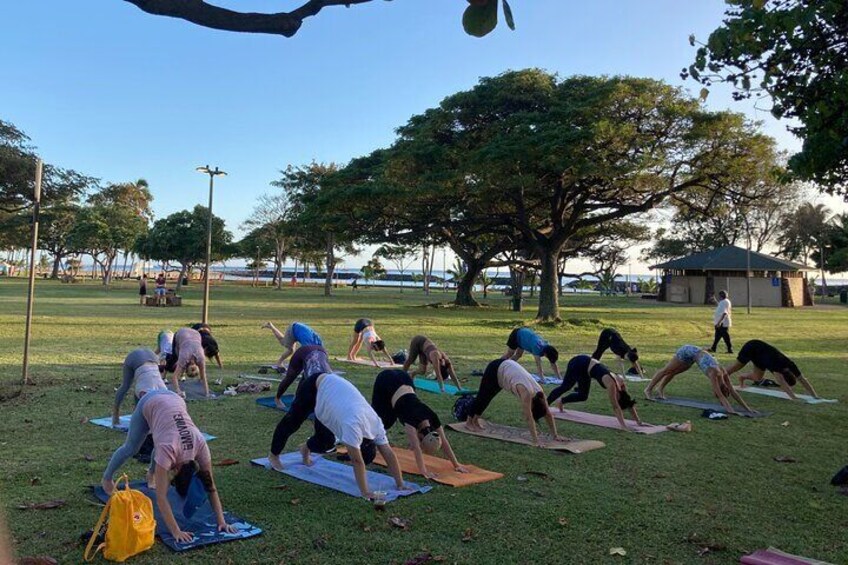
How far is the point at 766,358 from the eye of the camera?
10742mm

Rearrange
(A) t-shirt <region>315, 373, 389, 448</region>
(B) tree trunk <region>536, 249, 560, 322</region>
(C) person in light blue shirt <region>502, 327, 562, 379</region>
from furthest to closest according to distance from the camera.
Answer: (B) tree trunk <region>536, 249, 560, 322</region>
(C) person in light blue shirt <region>502, 327, 562, 379</region>
(A) t-shirt <region>315, 373, 389, 448</region>

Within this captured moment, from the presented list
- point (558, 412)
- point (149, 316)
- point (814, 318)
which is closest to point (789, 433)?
point (558, 412)

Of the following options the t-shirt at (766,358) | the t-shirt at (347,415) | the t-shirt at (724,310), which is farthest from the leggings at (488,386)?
the t-shirt at (724,310)

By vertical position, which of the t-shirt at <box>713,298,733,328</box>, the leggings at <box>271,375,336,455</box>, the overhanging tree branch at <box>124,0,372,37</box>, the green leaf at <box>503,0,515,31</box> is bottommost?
the leggings at <box>271,375,336,455</box>

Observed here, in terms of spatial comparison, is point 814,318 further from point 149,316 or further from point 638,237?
point 149,316

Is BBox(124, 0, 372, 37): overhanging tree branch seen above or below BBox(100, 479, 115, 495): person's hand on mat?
above

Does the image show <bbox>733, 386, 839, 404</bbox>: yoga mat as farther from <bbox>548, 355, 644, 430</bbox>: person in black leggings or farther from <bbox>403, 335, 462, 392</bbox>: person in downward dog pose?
<bbox>403, 335, 462, 392</bbox>: person in downward dog pose

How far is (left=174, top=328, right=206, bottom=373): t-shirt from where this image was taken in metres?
9.91

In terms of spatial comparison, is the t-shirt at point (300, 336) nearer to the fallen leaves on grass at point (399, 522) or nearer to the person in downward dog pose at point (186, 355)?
the person in downward dog pose at point (186, 355)

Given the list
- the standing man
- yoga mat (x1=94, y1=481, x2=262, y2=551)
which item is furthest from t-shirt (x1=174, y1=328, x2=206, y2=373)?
the standing man

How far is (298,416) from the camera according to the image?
6250 millimetres

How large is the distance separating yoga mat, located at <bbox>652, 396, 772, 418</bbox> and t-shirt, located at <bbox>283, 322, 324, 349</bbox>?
18.8 ft

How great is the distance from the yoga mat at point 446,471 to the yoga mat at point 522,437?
125 cm

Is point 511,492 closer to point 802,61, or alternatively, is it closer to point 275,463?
point 275,463
